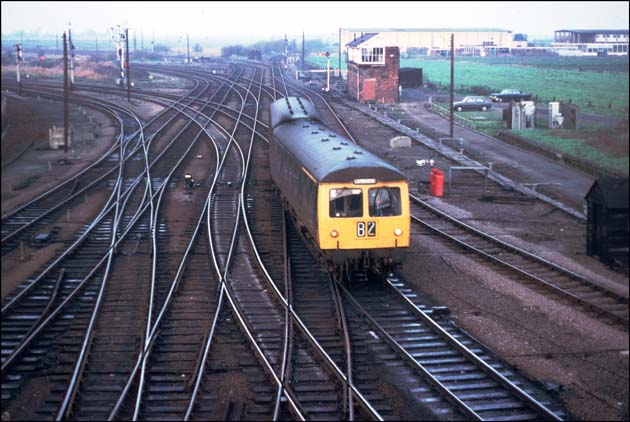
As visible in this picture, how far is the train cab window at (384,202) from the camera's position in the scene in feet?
42.5

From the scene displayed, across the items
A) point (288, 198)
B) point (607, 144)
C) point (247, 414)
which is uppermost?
point (607, 144)

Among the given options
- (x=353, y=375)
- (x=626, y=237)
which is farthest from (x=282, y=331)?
(x=626, y=237)

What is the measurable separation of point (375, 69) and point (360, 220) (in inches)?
1529

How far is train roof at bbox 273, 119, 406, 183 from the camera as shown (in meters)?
12.9

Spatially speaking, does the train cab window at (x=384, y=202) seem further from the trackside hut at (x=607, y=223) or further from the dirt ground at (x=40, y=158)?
the dirt ground at (x=40, y=158)

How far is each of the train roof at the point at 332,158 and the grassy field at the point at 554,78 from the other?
3435 mm

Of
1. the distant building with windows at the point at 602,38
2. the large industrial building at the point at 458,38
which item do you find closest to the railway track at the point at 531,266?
the distant building with windows at the point at 602,38

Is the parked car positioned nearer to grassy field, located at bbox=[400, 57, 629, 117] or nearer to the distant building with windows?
grassy field, located at bbox=[400, 57, 629, 117]

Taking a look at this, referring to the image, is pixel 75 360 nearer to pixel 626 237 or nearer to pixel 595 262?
pixel 626 237

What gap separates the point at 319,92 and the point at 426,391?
47.1 meters

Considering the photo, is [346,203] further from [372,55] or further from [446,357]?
[372,55]

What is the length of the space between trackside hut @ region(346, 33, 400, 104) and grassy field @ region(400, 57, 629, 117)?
22.3ft

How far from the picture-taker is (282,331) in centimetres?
1149

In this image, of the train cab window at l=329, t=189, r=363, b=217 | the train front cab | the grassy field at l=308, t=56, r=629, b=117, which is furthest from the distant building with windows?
the train cab window at l=329, t=189, r=363, b=217
